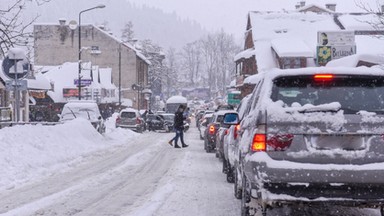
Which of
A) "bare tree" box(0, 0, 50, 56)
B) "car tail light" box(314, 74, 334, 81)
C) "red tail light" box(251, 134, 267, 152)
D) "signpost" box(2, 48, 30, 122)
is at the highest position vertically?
"bare tree" box(0, 0, 50, 56)

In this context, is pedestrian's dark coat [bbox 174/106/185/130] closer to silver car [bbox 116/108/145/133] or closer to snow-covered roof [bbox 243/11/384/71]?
silver car [bbox 116/108/145/133]

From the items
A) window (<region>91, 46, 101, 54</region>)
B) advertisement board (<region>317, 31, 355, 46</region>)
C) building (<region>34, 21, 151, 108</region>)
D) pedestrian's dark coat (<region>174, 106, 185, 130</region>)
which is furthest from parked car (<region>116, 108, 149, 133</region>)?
window (<region>91, 46, 101, 54</region>)

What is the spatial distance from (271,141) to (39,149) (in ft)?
38.4

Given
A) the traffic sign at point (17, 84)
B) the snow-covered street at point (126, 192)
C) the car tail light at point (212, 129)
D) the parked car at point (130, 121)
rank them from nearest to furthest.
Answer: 1. the snow-covered street at point (126, 192)
2. the traffic sign at point (17, 84)
3. the car tail light at point (212, 129)
4. the parked car at point (130, 121)

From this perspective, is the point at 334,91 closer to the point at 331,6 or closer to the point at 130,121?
the point at 130,121

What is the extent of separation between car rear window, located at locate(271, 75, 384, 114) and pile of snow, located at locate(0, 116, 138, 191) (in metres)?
6.33

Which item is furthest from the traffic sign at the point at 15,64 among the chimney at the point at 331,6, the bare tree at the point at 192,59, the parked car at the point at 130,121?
the bare tree at the point at 192,59

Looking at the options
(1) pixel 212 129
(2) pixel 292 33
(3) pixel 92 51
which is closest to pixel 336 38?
(2) pixel 292 33

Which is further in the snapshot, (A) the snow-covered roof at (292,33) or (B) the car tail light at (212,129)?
(A) the snow-covered roof at (292,33)

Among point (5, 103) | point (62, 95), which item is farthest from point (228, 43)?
point (5, 103)

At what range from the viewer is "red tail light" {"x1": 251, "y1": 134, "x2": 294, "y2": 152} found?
583 centimetres

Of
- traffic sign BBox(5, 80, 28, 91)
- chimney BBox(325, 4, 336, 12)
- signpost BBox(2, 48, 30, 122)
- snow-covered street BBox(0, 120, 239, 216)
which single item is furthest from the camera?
chimney BBox(325, 4, 336, 12)

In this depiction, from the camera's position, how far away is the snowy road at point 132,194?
26.4 ft

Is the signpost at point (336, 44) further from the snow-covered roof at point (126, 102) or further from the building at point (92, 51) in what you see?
the building at point (92, 51)
